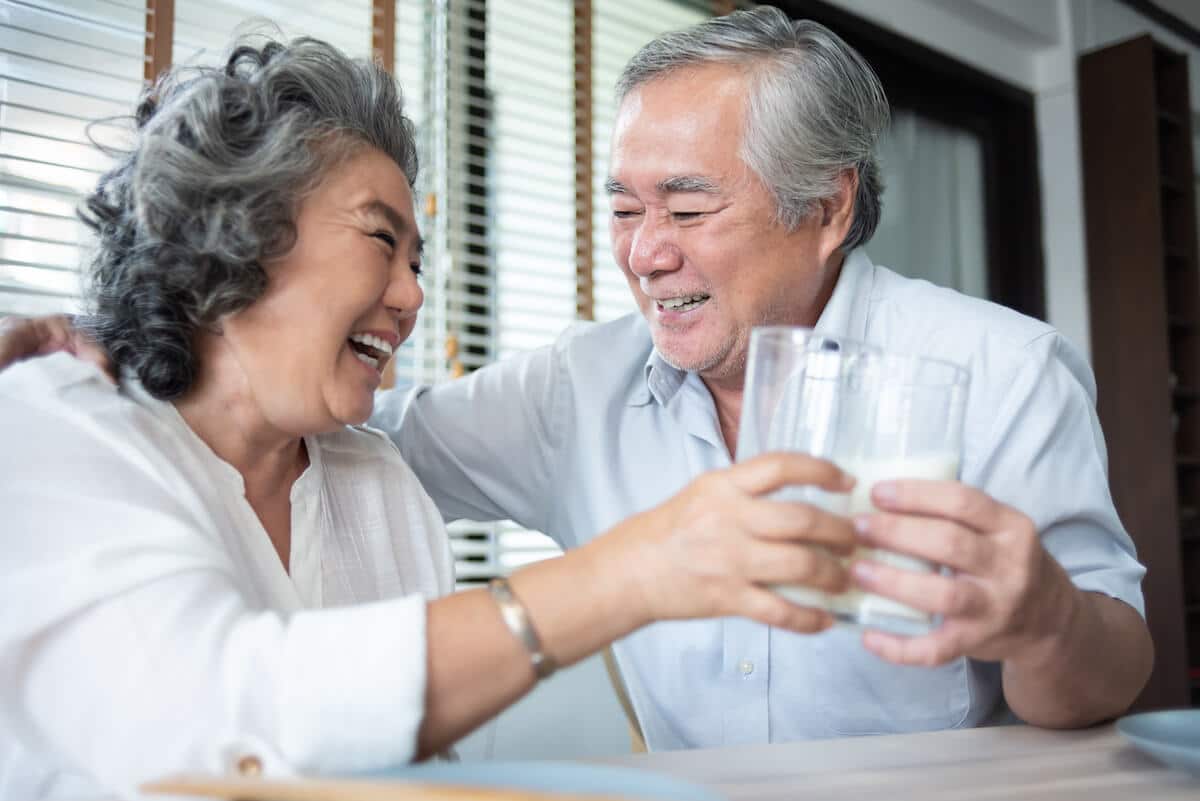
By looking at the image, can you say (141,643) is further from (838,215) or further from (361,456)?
(838,215)

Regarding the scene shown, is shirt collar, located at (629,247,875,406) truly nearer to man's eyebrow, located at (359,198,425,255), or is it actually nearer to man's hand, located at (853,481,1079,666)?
man's eyebrow, located at (359,198,425,255)

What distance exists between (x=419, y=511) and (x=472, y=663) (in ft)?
2.18

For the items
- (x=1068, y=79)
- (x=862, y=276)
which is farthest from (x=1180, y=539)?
(x=862, y=276)

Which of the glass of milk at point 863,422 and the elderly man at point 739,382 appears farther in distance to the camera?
the elderly man at point 739,382

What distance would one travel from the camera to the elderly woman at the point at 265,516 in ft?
2.65

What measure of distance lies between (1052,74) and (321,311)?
15.3 feet

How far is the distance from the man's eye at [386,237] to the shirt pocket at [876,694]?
2.67ft

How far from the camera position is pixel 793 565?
30.8 inches

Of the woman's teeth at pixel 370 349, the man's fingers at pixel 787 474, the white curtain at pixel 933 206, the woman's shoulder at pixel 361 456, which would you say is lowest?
the man's fingers at pixel 787 474

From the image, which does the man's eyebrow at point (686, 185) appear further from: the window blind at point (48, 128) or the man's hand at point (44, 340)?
the window blind at point (48, 128)

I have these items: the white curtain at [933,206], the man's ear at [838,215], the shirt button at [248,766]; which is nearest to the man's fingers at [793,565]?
the shirt button at [248,766]

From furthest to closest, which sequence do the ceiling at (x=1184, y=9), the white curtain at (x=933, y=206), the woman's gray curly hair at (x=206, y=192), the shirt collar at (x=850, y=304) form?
the ceiling at (x=1184, y=9)
the white curtain at (x=933, y=206)
the shirt collar at (x=850, y=304)
the woman's gray curly hair at (x=206, y=192)

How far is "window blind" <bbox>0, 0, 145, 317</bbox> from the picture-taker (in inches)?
85.8

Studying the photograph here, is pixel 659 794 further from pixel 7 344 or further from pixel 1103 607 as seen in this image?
pixel 7 344
